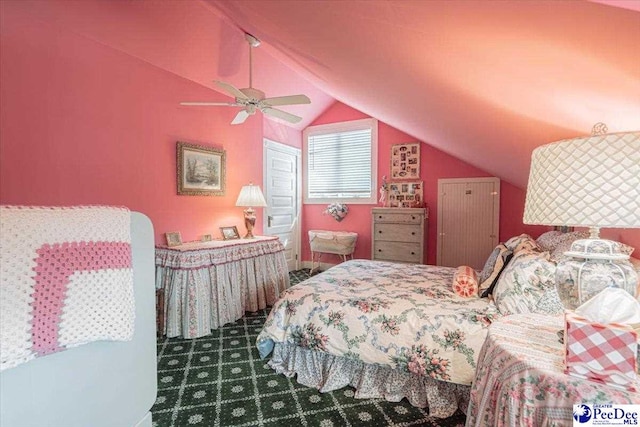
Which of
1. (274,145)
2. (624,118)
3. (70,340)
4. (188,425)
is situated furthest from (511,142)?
(274,145)

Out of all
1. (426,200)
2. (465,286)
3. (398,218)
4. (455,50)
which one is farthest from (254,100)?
(426,200)

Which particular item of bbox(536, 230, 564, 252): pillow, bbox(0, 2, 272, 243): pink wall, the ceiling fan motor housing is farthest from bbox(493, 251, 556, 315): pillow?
bbox(0, 2, 272, 243): pink wall

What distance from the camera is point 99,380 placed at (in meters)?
0.84

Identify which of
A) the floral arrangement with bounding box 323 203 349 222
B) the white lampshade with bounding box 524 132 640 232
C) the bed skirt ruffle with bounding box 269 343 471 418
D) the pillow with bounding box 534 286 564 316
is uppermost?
the white lampshade with bounding box 524 132 640 232

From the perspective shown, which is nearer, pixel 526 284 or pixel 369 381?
pixel 526 284

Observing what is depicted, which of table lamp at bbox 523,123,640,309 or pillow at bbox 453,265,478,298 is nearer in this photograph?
table lamp at bbox 523,123,640,309

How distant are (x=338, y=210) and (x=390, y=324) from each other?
340 cm

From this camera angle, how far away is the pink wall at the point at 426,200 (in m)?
3.95

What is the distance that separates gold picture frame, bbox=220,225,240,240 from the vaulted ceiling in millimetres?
1896

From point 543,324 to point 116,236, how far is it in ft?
4.86

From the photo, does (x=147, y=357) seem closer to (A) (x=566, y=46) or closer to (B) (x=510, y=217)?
(A) (x=566, y=46)

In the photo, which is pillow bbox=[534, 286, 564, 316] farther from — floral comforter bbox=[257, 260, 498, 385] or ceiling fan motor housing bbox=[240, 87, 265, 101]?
ceiling fan motor housing bbox=[240, 87, 265, 101]

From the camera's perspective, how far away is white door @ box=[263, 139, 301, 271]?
4750 mm

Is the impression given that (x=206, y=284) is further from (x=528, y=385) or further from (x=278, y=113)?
(x=528, y=385)
